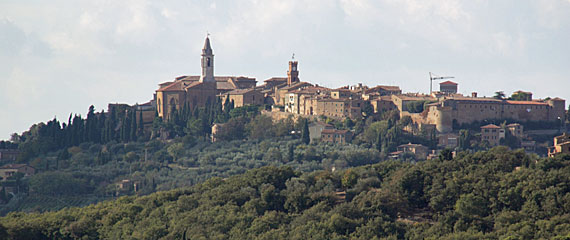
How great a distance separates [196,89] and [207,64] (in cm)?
408

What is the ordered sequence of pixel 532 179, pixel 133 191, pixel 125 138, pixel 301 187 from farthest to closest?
pixel 125 138, pixel 133 191, pixel 301 187, pixel 532 179

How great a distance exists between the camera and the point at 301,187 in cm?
4684

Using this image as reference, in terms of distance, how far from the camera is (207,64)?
9069cm

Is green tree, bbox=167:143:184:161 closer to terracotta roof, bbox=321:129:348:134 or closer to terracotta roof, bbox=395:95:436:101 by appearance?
terracotta roof, bbox=321:129:348:134

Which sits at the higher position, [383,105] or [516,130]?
[383,105]

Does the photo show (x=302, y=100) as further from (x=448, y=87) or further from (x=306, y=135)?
(x=448, y=87)

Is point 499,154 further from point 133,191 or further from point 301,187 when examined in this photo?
point 133,191

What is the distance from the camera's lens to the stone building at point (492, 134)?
2904 inches

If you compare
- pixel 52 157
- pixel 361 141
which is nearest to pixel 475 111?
pixel 361 141

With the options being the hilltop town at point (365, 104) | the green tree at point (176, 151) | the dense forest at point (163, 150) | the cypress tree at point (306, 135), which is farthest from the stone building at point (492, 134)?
the green tree at point (176, 151)

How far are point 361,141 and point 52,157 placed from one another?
19.7m

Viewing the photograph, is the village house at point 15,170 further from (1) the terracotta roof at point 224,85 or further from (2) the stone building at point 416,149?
(2) the stone building at point 416,149

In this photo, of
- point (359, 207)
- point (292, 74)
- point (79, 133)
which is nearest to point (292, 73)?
point (292, 74)

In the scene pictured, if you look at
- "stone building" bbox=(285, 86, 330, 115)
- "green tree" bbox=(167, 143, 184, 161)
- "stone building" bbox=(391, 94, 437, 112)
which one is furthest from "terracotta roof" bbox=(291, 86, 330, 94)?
"green tree" bbox=(167, 143, 184, 161)
